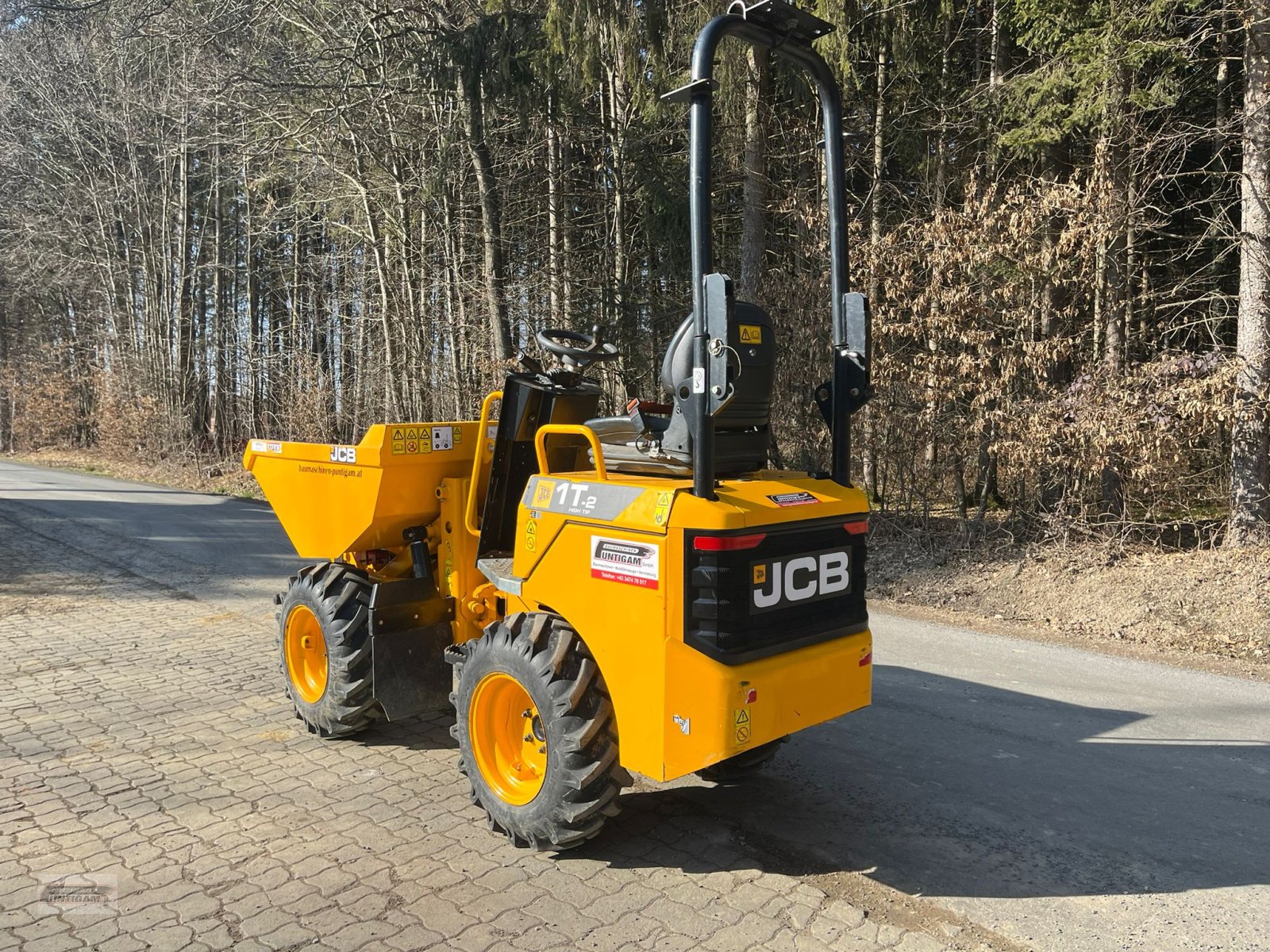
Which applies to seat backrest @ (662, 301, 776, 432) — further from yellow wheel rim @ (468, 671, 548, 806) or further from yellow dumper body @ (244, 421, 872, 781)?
yellow wheel rim @ (468, 671, 548, 806)

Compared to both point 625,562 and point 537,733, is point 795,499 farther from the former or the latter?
point 537,733

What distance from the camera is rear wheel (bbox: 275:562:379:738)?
475 centimetres

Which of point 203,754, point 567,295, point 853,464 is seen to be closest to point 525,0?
point 567,295

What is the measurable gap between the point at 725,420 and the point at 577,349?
3.56 ft

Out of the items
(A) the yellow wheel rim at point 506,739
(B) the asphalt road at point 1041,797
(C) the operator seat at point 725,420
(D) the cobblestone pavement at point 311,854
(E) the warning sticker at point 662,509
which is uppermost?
(C) the operator seat at point 725,420

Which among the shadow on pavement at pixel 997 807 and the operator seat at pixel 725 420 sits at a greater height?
the operator seat at pixel 725 420

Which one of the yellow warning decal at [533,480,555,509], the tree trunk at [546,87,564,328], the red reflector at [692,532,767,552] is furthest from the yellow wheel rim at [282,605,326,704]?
the tree trunk at [546,87,564,328]

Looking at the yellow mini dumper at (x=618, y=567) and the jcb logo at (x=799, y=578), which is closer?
the yellow mini dumper at (x=618, y=567)

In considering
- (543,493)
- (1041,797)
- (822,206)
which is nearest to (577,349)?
(543,493)

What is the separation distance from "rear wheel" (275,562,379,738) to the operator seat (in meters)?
1.75

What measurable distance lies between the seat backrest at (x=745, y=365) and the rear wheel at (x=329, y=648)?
2220 millimetres

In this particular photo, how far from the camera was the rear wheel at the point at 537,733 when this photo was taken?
11.5 feet

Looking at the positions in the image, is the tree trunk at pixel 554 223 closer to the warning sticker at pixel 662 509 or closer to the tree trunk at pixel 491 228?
the tree trunk at pixel 491 228

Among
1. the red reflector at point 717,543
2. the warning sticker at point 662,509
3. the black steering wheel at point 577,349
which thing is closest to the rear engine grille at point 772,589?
the red reflector at point 717,543
